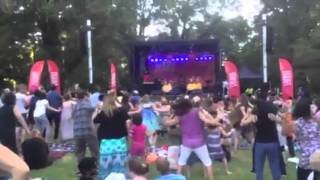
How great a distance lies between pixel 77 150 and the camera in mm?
10336

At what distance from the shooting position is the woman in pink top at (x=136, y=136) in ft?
33.7

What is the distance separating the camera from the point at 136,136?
1027cm

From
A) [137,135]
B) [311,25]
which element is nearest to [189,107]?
[137,135]

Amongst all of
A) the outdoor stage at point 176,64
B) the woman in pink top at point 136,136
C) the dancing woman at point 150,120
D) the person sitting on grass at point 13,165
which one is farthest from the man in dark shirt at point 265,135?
the outdoor stage at point 176,64

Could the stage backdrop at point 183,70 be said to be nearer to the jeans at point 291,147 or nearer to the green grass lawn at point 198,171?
the green grass lawn at point 198,171

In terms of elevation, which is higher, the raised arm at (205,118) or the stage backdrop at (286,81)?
the stage backdrop at (286,81)

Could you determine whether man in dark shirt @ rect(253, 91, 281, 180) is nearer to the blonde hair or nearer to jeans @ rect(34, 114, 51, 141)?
the blonde hair

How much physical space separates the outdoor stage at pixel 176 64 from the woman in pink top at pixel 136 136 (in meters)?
16.6

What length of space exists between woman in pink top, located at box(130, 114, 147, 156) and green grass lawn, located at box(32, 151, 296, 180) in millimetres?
531

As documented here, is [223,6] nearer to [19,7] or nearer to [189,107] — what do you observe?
[19,7]

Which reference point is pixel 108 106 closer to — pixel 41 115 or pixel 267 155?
pixel 267 155

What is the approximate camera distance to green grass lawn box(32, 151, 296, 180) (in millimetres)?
10598

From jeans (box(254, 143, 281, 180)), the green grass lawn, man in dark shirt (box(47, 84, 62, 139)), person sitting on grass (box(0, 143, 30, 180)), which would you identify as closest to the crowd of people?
jeans (box(254, 143, 281, 180))

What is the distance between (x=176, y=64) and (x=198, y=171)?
1675 centimetres
